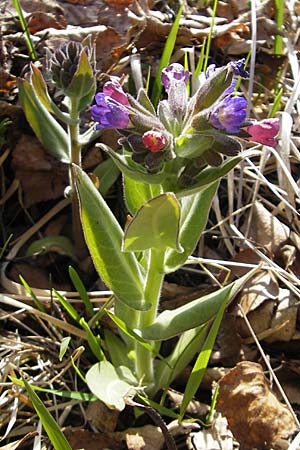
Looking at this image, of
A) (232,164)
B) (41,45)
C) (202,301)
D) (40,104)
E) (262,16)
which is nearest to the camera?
(232,164)

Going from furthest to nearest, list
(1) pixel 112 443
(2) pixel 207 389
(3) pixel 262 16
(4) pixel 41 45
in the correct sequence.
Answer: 1. (3) pixel 262 16
2. (4) pixel 41 45
3. (2) pixel 207 389
4. (1) pixel 112 443

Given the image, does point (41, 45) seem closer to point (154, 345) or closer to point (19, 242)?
point (19, 242)

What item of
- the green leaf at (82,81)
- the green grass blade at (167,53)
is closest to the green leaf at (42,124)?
the green leaf at (82,81)

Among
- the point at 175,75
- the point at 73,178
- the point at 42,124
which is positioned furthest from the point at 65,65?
the point at 175,75

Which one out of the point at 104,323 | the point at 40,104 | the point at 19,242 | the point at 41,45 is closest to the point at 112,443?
the point at 104,323

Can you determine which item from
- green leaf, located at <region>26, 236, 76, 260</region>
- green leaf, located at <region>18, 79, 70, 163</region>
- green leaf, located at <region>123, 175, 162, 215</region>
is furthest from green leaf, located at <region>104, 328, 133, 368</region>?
green leaf, located at <region>18, 79, 70, 163</region>

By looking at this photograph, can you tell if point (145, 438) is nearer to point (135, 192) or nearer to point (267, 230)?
point (135, 192)

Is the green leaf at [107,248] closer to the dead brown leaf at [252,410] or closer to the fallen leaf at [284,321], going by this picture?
the dead brown leaf at [252,410]

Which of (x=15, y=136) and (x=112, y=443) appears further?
(x=15, y=136)
